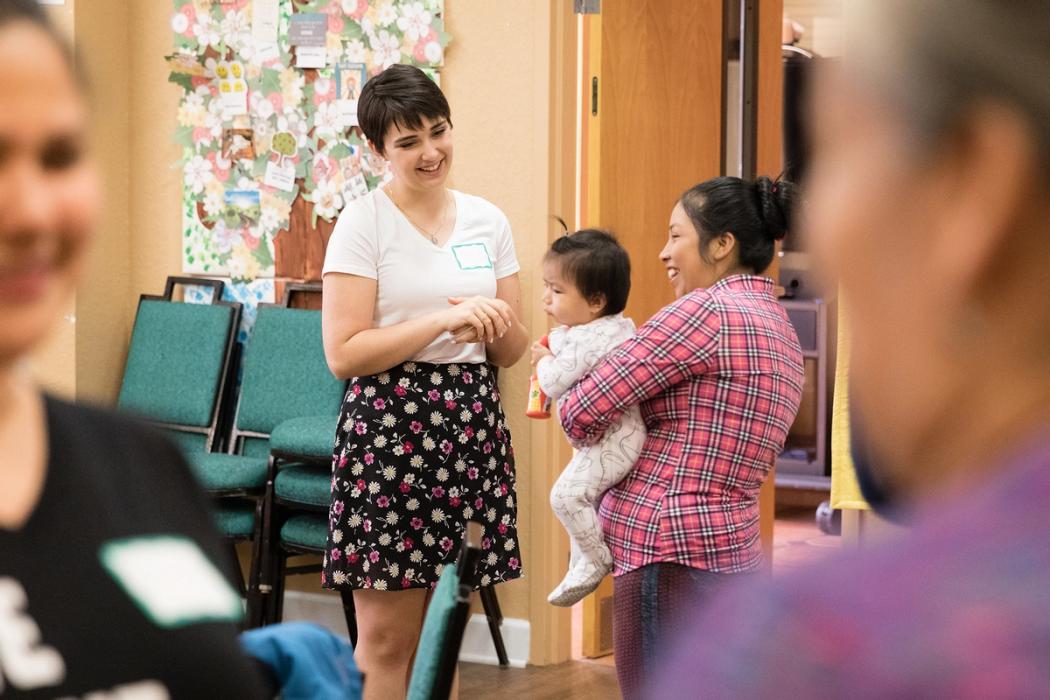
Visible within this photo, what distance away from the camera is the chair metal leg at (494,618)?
173 inches

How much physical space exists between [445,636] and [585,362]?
175 centimetres

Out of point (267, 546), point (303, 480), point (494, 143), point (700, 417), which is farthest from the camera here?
point (494, 143)

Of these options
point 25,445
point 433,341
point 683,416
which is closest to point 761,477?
point 683,416

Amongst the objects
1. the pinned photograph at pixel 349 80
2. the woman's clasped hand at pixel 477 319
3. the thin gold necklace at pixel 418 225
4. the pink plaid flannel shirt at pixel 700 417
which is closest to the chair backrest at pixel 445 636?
the pink plaid flannel shirt at pixel 700 417

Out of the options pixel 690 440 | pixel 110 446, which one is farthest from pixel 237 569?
pixel 110 446

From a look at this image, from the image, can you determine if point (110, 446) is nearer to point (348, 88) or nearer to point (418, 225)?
point (418, 225)

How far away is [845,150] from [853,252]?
37 millimetres

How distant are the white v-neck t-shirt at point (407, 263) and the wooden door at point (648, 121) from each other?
123 centimetres

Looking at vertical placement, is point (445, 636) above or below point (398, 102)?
below

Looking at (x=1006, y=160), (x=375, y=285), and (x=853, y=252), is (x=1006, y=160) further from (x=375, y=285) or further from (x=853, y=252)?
(x=375, y=285)

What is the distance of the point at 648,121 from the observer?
4.70m

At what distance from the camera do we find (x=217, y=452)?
482 centimetres

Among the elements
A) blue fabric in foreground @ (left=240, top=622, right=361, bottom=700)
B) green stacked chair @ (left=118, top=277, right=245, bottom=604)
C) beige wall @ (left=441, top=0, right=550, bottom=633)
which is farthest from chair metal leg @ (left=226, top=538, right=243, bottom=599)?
blue fabric in foreground @ (left=240, top=622, right=361, bottom=700)

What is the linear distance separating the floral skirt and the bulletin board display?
158 cm
